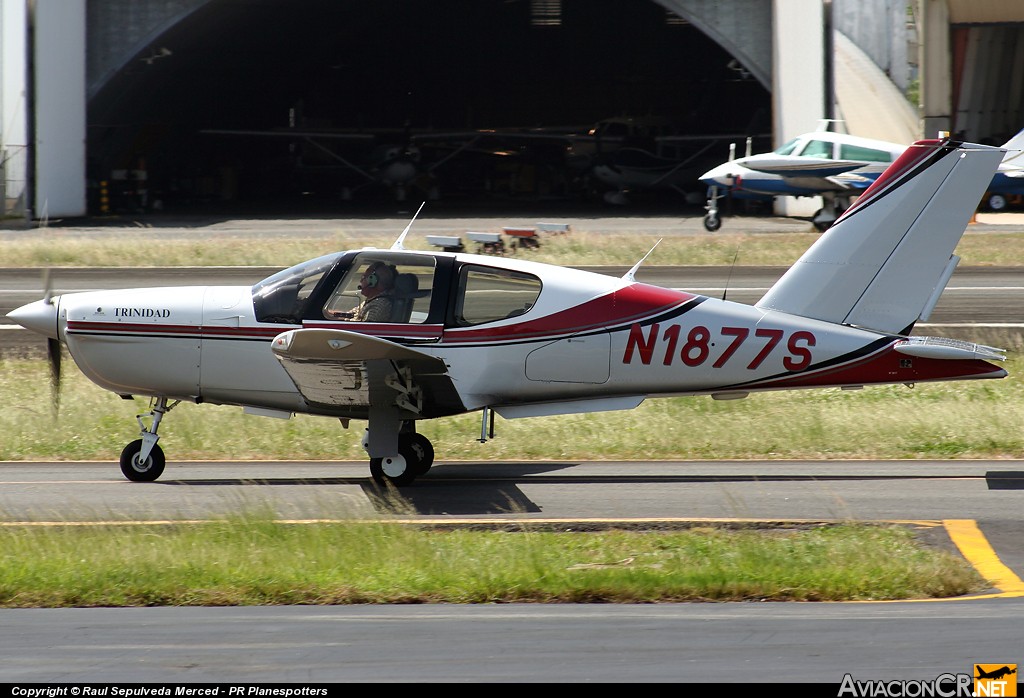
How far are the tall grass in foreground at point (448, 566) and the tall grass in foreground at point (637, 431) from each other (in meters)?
3.44

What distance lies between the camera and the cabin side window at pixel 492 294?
10.1 metres

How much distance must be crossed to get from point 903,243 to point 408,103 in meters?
Answer: 55.3

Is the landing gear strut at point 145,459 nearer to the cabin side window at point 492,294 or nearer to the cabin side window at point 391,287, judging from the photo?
the cabin side window at point 391,287

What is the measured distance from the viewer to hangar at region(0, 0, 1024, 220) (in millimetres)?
36281

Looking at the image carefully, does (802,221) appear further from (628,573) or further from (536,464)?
(628,573)

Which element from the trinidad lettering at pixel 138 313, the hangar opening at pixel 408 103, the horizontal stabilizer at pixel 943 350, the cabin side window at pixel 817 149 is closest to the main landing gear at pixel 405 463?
the trinidad lettering at pixel 138 313

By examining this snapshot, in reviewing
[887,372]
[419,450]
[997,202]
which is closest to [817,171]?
[997,202]

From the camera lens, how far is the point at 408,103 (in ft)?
208

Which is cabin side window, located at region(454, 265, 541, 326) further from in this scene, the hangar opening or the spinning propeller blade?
the hangar opening

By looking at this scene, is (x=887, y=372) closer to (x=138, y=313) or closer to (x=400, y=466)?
(x=400, y=466)

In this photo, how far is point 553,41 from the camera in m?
61.3

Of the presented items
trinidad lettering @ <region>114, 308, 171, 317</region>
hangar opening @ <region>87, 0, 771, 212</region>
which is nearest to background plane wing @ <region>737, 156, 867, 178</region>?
hangar opening @ <region>87, 0, 771, 212</region>

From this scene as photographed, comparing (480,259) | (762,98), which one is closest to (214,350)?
(480,259)

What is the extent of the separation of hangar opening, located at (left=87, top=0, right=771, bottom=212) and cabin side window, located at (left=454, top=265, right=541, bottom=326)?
30968mm
